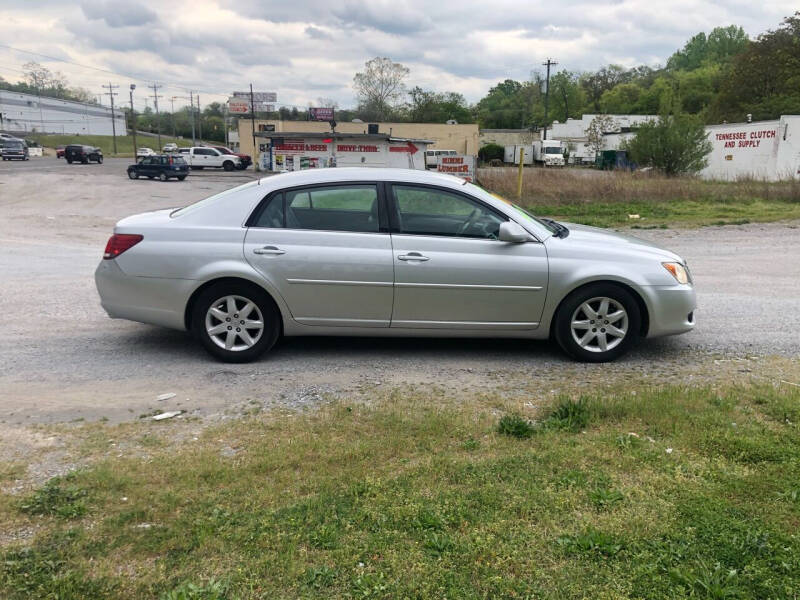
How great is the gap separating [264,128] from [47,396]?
176 feet

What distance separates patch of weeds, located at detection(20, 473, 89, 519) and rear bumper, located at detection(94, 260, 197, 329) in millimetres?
2281

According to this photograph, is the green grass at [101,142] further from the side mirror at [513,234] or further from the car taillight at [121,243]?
the side mirror at [513,234]

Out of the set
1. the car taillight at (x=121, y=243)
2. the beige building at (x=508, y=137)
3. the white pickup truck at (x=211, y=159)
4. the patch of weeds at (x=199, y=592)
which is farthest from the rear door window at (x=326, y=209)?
the beige building at (x=508, y=137)

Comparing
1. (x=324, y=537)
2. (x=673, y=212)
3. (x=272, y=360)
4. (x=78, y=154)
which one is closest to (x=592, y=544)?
(x=324, y=537)

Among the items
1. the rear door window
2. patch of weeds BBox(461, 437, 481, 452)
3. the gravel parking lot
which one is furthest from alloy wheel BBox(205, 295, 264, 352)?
patch of weeds BBox(461, 437, 481, 452)

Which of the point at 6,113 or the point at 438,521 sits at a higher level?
the point at 6,113

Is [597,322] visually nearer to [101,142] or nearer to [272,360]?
[272,360]

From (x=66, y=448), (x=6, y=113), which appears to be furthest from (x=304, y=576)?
(x=6, y=113)

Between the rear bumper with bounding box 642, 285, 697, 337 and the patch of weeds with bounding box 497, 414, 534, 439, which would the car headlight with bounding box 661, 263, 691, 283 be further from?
the patch of weeds with bounding box 497, 414, 534, 439

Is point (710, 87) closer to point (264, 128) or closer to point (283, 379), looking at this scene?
point (264, 128)

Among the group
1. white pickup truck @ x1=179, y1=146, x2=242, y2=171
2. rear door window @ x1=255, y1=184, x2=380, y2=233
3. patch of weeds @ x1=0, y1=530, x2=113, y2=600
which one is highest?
white pickup truck @ x1=179, y1=146, x2=242, y2=171

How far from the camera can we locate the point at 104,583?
256 cm

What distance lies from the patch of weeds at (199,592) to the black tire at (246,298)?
3.03 metres

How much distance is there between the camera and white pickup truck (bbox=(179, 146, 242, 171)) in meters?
50.6
